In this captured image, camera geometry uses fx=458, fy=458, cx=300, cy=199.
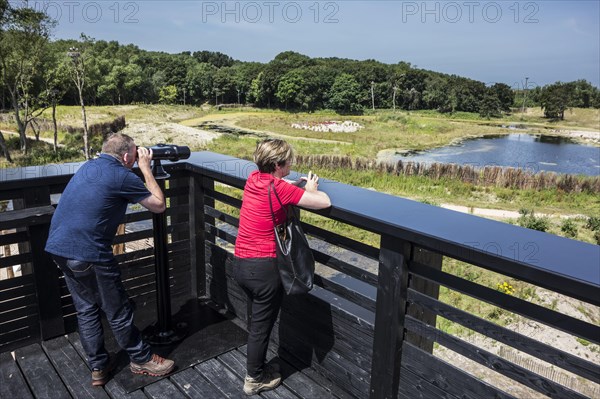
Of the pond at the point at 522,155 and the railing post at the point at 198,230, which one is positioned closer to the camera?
the railing post at the point at 198,230

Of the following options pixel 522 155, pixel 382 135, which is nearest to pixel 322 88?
pixel 382 135

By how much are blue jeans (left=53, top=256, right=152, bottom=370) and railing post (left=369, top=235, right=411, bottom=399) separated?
1384 millimetres

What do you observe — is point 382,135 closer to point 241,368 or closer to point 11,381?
point 241,368

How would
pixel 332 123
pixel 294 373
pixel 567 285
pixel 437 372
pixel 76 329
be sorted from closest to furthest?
pixel 567 285, pixel 437 372, pixel 294 373, pixel 76 329, pixel 332 123

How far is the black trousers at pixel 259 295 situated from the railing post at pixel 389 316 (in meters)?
0.56

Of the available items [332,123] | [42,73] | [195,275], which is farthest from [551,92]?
[195,275]

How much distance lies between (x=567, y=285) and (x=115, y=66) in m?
69.1

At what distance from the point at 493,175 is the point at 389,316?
1974cm

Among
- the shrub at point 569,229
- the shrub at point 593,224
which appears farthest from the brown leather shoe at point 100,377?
the shrub at point 593,224

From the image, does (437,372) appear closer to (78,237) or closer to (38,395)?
(78,237)

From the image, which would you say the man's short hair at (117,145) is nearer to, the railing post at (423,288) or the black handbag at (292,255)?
the black handbag at (292,255)

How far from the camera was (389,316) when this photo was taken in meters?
2.13

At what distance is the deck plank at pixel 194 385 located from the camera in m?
2.57

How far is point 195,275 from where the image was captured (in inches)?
148
